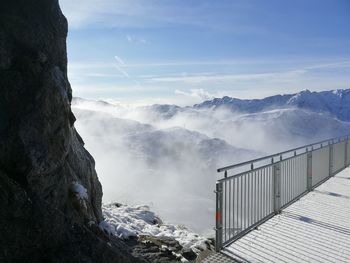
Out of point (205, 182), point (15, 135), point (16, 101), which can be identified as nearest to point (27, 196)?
point (15, 135)

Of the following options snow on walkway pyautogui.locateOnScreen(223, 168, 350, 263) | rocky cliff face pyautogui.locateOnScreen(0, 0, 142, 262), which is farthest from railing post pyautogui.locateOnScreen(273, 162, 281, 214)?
rocky cliff face pyautogui.locateOnScreen(0, 0, 142, 262)

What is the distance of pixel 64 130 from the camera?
7168mm

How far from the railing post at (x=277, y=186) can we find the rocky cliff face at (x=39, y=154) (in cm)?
428

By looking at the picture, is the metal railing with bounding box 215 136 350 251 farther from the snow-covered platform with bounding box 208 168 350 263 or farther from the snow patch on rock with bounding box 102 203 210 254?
the snow patch on rock with bounding box 102 203 210 254

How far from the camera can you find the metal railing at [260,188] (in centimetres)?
774

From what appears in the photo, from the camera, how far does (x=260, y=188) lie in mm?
9102

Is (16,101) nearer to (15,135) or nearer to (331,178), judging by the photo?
(15,135)

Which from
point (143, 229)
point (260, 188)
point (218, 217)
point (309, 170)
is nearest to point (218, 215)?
point (218, 217)

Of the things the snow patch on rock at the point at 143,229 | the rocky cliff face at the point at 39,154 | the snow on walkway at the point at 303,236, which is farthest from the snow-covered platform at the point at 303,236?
the rocky cliff face at the point at 39,154

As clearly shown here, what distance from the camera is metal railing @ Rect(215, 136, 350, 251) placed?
25.4 ft

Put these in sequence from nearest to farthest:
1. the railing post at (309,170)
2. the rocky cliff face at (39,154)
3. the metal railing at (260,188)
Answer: the rocky cliff face at (39,154) < the metal railing at (260,188) < the railing post at (309,170)

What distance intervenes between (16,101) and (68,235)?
2437 millimetres

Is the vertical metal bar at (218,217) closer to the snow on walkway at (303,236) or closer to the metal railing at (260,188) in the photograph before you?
the metal railing at (260,188)

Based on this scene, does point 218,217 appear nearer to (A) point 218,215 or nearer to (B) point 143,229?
(A) point 218,215
